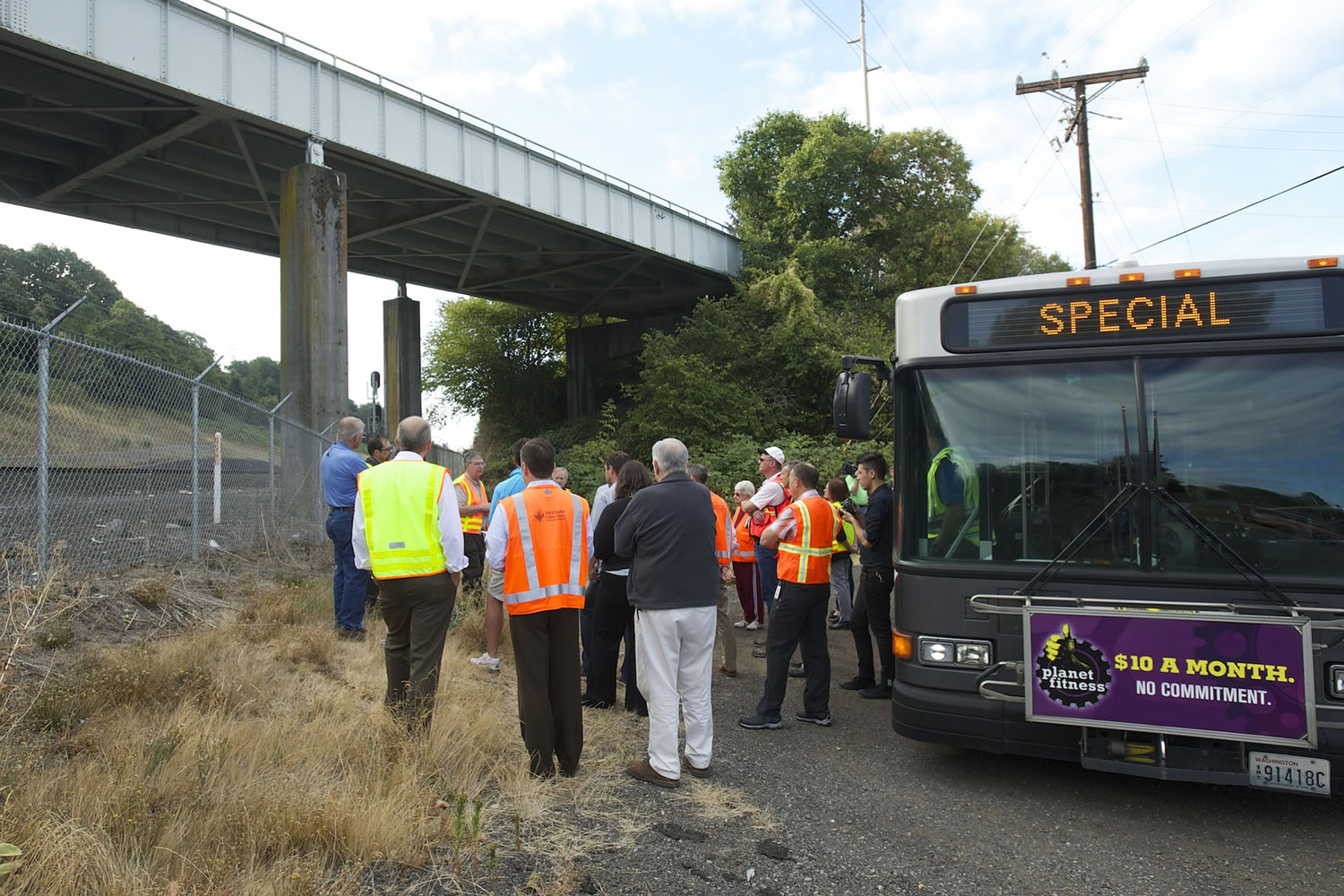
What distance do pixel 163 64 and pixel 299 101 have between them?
11.0ft

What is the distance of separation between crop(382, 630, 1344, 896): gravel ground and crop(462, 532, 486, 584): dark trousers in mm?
3993

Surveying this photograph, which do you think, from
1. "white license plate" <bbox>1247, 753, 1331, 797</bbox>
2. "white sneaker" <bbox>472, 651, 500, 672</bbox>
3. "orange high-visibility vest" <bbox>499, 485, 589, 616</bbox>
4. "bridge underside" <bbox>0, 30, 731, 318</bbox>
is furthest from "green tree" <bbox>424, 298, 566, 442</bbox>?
"white license plate" <bbox>1247, 753, 1331, 797</bbox>

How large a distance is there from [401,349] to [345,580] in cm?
3256

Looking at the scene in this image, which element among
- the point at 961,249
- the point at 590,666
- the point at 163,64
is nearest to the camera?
the point at 590,666

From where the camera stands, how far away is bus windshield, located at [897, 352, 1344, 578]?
462 centimetres

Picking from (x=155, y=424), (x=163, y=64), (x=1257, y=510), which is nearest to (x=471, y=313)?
(x=163, y=64)

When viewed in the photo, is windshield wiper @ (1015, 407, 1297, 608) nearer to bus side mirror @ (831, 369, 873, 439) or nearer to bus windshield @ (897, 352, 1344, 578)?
bus windshield @ (897, 352, 1344, 578)

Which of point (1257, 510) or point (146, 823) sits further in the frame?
point (1257, 510)

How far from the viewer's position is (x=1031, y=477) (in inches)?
200

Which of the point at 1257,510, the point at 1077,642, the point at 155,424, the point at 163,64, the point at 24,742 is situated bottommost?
the point at 24,742

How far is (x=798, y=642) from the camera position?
22.1 feet

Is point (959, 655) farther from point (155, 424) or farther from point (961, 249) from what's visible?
point (961, 249)

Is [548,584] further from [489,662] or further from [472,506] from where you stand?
[472,506]

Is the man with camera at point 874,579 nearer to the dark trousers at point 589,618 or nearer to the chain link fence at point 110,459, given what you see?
the dark trousers at point 589,618
